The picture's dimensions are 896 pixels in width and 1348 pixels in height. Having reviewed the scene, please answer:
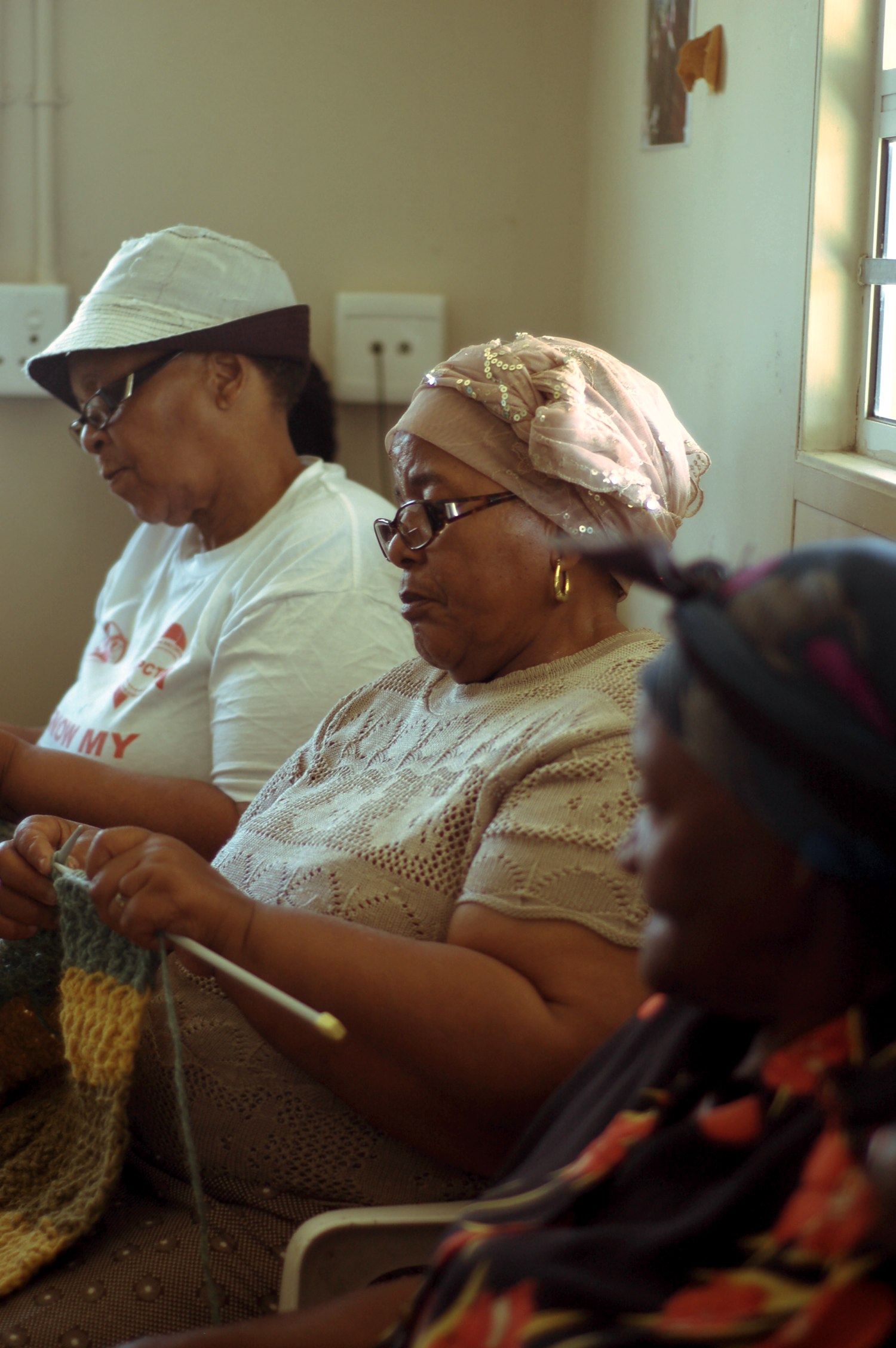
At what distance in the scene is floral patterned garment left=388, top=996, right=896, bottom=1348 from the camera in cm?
56

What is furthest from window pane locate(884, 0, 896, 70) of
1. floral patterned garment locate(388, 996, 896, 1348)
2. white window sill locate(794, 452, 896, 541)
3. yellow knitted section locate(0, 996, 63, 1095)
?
yellow knitted section locate(0, 996, 63, 1095)

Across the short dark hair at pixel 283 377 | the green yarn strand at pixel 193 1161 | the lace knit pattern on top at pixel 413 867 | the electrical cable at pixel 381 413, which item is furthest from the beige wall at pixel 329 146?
the green yarn strand at pixel 193 1161

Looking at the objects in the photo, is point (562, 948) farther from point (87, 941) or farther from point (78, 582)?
point (78, 582)

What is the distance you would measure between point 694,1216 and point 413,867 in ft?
1.79

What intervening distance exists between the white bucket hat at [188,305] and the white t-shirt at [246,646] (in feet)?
0.72

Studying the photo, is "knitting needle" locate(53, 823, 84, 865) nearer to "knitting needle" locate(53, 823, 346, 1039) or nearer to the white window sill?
"knitting needle" locate(53, 823, 346, 1039)

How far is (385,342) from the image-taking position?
2605mm

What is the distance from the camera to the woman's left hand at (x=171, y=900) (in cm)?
105

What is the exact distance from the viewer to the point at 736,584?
24.6 inches

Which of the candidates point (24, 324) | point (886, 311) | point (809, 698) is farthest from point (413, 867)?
point (24, 324)

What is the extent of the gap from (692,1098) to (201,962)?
1.85ft

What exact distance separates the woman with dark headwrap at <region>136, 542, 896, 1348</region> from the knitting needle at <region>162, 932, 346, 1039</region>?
184 millimetres

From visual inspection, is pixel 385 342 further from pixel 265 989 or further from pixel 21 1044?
pixel 265 989

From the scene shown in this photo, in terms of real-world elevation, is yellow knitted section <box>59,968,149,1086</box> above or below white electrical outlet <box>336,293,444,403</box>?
below
